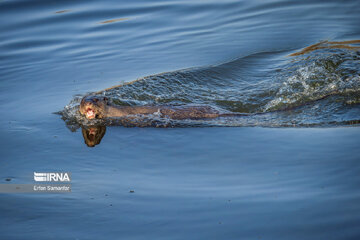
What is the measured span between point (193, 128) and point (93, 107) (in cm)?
140

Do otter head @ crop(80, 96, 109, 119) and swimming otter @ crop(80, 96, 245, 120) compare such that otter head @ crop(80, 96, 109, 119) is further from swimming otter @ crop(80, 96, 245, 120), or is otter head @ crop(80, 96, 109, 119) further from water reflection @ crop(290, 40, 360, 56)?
water reflection @ crop(290, 40, 360, 56)

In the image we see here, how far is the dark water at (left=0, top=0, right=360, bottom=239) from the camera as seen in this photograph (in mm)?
3910

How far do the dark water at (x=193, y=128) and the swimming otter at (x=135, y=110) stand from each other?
0.22m

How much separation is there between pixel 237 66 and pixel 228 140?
3371mm

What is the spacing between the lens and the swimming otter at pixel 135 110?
6.28m

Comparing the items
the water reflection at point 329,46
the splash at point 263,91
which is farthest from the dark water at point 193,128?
the water reflection at point 329,46

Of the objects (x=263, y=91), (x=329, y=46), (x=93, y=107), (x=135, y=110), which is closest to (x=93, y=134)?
(x=93, y=107)

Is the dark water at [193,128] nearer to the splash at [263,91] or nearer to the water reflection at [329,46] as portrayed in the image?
the splash at [263,91]

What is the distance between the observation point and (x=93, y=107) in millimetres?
6250

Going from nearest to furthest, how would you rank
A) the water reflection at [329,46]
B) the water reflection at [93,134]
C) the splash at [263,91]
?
the water reflection at [93,134], the splash at [263,91], the water reflection at [329,46]

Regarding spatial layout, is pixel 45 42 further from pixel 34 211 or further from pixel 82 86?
pixel 34 211

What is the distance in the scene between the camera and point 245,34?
10156 mm

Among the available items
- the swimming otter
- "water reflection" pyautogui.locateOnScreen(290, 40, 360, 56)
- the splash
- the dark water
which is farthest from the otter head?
"water reflection" pyautogui.locateOnScreen(290, 40, 360, 56)

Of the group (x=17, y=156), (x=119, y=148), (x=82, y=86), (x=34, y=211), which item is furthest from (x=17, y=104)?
(x=34, y=211)
